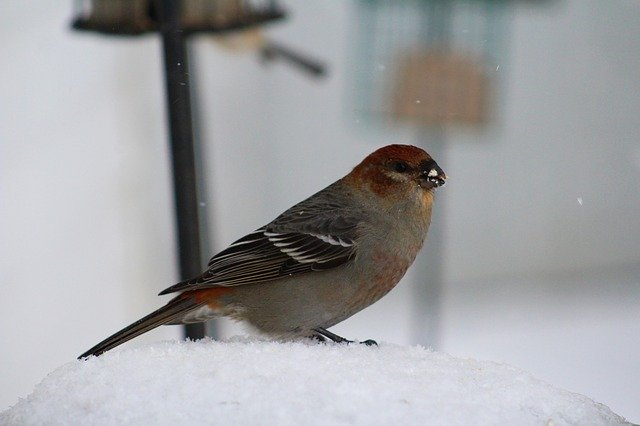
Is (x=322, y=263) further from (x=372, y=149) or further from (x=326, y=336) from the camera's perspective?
(x=372, y=149)

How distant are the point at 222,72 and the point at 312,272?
5.08m

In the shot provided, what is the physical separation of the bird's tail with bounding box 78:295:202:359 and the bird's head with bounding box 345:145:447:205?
744 millimetres

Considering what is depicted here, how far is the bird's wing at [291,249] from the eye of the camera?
9.77 feet

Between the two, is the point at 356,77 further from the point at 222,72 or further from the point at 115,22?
the point at 115,22

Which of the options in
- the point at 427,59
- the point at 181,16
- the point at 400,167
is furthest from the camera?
the point at 427,59

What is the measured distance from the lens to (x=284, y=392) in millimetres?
2170

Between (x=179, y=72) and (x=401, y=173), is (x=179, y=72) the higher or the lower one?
the higher one

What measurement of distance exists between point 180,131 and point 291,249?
0.54 m

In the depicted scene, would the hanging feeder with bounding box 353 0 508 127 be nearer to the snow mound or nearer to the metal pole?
the metal pole

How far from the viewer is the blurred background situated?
631cm

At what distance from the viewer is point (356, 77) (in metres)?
7.70

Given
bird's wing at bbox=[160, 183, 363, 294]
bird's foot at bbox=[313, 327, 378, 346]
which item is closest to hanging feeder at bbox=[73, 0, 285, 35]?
bird's wing at bbox=[160, 183, 363, 294]

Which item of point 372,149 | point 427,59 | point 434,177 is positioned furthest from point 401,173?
point 372,149

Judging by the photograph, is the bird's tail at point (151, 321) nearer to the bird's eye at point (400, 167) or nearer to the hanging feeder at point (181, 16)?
the bird's eye at point (400, 167)
